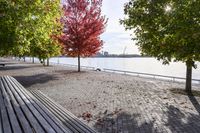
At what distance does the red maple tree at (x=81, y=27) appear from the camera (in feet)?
129

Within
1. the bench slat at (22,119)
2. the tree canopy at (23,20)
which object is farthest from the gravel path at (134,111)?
the tree canopy at (23,20)

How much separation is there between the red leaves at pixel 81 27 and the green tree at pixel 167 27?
18.1 metres

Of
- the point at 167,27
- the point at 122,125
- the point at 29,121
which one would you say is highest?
the point at 167,27

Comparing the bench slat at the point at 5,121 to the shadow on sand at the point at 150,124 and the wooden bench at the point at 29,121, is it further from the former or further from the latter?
the shadow on sand at the point at 150,124

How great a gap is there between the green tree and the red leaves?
1814 cm

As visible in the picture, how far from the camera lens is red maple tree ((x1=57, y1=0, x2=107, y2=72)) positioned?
129 feet

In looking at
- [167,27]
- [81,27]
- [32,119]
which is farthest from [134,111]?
[81,27]

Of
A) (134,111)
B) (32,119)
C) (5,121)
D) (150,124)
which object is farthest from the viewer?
(134,111)

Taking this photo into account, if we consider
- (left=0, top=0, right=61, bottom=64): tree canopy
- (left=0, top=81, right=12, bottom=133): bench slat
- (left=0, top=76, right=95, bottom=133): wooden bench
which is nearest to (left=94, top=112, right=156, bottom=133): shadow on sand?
(left=0, top=76, right=95, bottom=133): wooden bench

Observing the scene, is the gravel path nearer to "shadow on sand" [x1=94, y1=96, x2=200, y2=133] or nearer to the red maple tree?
"shadow on sand" [x1=94, y1=96, x2=200, y2=133]

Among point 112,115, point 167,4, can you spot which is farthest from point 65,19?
point 112,115

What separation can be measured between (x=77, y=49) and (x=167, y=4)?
873 inches

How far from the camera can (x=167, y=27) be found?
15867 mm

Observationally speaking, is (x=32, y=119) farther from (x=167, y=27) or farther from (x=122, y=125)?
(x=167, y=27)
